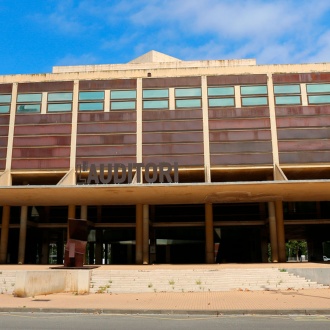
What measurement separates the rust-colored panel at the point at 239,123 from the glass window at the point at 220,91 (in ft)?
9.35

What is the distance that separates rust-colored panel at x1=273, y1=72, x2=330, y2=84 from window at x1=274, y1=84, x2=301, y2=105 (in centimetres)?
61

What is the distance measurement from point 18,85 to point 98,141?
34.9 ft

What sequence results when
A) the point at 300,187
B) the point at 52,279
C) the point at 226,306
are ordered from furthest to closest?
the point at 300,187 → the point at 52,279 → the point at 226,306

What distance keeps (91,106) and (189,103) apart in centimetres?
967

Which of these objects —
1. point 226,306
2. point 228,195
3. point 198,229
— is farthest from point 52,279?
point 198,229

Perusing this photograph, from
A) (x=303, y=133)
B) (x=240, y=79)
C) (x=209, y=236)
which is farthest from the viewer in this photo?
(x=240, y=79)

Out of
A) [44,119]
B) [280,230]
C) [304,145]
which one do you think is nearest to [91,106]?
[44,119]

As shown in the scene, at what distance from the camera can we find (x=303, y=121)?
128ft

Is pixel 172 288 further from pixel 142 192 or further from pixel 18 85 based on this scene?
pixel 18 85

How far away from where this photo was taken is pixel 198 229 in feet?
147

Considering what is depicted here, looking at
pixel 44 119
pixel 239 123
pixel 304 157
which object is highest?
pixel 44 119

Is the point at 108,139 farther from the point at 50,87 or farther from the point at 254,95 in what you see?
the point at 254,95

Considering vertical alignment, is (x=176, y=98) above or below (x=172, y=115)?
above

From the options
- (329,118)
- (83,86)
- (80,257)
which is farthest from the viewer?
(83,86)
